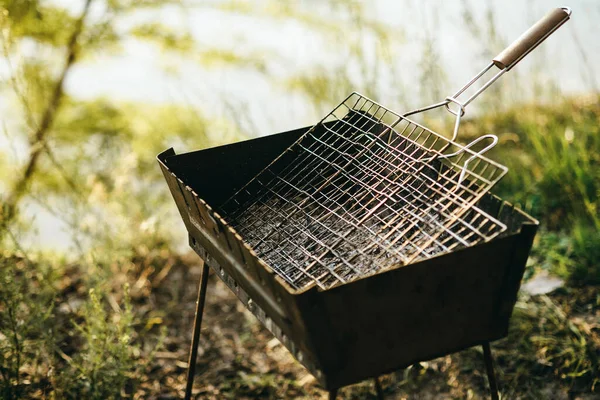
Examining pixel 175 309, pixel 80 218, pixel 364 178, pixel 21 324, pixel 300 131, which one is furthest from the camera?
pixel 80 218

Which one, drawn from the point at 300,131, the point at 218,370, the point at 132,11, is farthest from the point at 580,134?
the point at 132,11

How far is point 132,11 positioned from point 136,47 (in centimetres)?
38

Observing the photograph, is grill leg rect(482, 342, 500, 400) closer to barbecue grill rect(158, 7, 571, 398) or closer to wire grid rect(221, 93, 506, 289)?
barbecue grill rect(158, 7, 571, 398)

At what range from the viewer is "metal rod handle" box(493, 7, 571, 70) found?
1691 millimetres

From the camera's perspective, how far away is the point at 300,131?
2162 mm

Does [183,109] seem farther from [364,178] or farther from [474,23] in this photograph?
[364,178]

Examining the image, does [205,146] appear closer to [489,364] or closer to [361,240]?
[361,240]

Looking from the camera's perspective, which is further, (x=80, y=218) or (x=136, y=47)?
(x=136, y=47)

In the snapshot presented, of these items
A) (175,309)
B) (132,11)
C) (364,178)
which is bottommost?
(364,178)

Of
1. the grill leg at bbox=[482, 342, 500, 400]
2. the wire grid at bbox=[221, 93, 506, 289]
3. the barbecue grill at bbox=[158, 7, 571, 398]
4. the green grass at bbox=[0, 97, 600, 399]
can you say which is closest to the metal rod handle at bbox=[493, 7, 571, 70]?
the barbecue grill at bbox=[158, 7, 571, 398]

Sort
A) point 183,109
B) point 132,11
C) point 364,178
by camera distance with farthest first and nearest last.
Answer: point 183,109 → point 132,11 → point 364,178

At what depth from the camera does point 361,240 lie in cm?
170

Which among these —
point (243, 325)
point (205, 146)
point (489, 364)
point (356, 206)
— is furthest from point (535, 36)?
point (205, 146)

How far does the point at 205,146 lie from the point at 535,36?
234 centimetres
